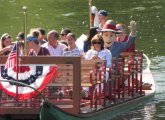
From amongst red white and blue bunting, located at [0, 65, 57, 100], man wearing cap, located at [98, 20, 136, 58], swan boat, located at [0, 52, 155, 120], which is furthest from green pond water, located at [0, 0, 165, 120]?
red white and blue bunting, located at [0, 65, 57, 100]

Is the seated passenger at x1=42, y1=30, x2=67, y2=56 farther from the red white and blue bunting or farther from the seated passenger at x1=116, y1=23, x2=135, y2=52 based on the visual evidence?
the red white and blue bunting

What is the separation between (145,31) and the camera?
120 feet

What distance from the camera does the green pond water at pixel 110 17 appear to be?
2848 centimetres

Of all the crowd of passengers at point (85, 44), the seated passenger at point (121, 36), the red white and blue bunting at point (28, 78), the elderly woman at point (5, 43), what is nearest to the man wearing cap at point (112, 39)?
the crowd of passengers at point (85, 44)

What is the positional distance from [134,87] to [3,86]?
4.54 metres

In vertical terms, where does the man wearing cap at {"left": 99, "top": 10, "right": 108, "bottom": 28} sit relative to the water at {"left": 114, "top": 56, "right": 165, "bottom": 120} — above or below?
above

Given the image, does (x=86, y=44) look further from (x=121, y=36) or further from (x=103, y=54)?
(x=103, y=54)

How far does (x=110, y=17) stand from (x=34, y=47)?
84.3 feet

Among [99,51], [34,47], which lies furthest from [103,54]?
[34,47]

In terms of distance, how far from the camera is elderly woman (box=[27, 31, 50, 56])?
16453 mm

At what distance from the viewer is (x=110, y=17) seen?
138 ft

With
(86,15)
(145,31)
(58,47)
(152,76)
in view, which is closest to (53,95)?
(58,47)

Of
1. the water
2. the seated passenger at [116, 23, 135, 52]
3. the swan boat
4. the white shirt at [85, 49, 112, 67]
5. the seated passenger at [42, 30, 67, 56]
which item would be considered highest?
the seated passenger at [116, 23, 135, 52]

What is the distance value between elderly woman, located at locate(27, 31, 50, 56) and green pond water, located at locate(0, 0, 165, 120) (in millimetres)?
4002
